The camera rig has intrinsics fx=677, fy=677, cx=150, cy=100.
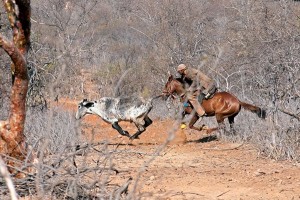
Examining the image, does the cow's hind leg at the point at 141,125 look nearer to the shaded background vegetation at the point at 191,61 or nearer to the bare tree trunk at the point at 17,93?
the shaded background vegetation at the point at 191,61

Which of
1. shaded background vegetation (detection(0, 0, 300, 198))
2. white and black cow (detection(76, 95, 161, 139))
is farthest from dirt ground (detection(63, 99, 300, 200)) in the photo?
white and black cow (detection(76, 95, 161, 139))

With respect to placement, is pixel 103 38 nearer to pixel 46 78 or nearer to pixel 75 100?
pixel 75 100

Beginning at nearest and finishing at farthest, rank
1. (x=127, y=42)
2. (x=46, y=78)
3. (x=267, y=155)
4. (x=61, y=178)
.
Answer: (x=61, y=178)
(x=267, y=155)
(x=46, y=78)
(x=127, y=42)

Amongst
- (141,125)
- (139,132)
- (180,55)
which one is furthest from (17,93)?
(180,55)

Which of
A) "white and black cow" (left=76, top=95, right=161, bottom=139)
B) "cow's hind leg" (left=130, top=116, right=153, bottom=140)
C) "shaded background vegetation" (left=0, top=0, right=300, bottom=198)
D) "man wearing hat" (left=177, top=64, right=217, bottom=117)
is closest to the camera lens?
"shaded background vegetation" (left=0, top=0, right=300, bottom=198)

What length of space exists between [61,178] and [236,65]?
16.6 meters

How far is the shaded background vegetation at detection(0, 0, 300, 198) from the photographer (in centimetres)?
1245

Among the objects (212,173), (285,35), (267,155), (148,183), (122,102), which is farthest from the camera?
(285,35)

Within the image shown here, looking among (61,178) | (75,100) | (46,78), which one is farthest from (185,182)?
(75,100)

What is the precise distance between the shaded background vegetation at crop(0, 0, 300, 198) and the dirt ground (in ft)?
1.63

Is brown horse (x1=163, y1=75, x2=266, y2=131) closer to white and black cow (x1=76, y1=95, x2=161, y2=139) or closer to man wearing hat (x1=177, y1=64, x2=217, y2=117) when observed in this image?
man wearing hat (x1=177, y1=64, x2=217, y2=117)

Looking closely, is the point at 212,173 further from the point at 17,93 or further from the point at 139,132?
the point at 139,132

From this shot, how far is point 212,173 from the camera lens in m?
10.1

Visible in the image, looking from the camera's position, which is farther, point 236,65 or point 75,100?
point 75,100
